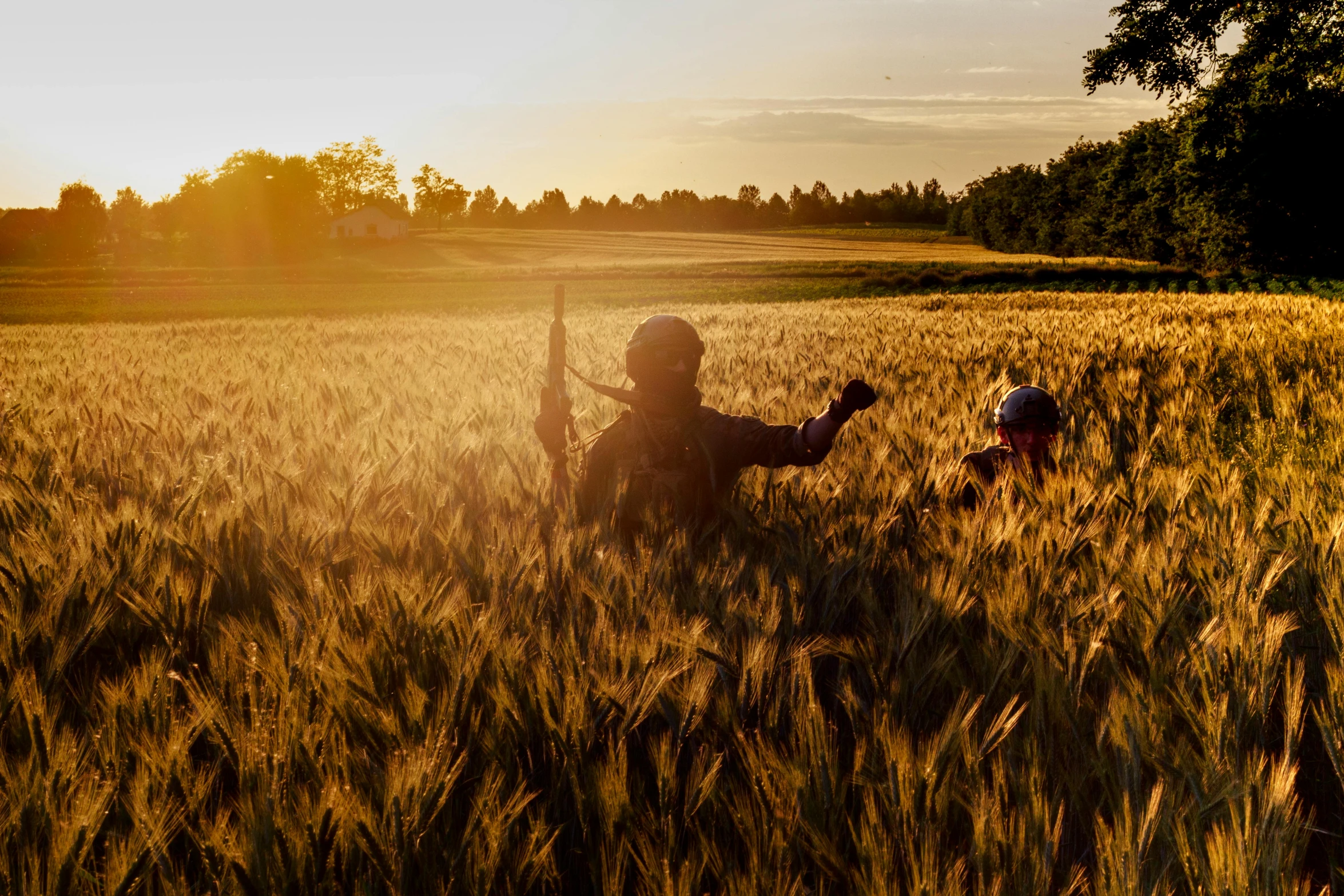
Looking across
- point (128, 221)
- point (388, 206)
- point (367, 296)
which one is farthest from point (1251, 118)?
point (128, 221)

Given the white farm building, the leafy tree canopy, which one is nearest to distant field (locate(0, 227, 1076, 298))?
the white farm building

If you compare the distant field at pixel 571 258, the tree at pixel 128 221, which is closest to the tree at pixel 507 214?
the distant field at pixel 571 258

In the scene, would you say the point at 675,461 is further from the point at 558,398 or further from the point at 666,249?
the point at 666,249

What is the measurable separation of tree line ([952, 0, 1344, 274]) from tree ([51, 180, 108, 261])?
265ft

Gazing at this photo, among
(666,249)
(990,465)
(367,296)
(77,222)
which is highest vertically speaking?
(77,222)

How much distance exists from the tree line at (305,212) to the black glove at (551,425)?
6803 centimetres

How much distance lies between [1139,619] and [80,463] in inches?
152

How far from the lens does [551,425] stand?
2.89 meters

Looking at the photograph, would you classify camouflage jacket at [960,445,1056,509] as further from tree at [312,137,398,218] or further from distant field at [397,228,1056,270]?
tree at [312,137,398,218]

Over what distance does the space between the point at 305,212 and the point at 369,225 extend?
14.3 meters

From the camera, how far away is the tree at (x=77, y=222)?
72.1 m

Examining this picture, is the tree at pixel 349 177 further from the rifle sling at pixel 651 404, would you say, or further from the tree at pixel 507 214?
the rifle sling at pixel 651 404

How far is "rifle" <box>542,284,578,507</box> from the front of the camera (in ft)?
9.57

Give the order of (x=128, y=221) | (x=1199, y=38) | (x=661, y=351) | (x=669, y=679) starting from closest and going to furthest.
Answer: (x=669, y=679) → (x=661, y=351) → (x=1199, y=38) → (x=128, y=221)
